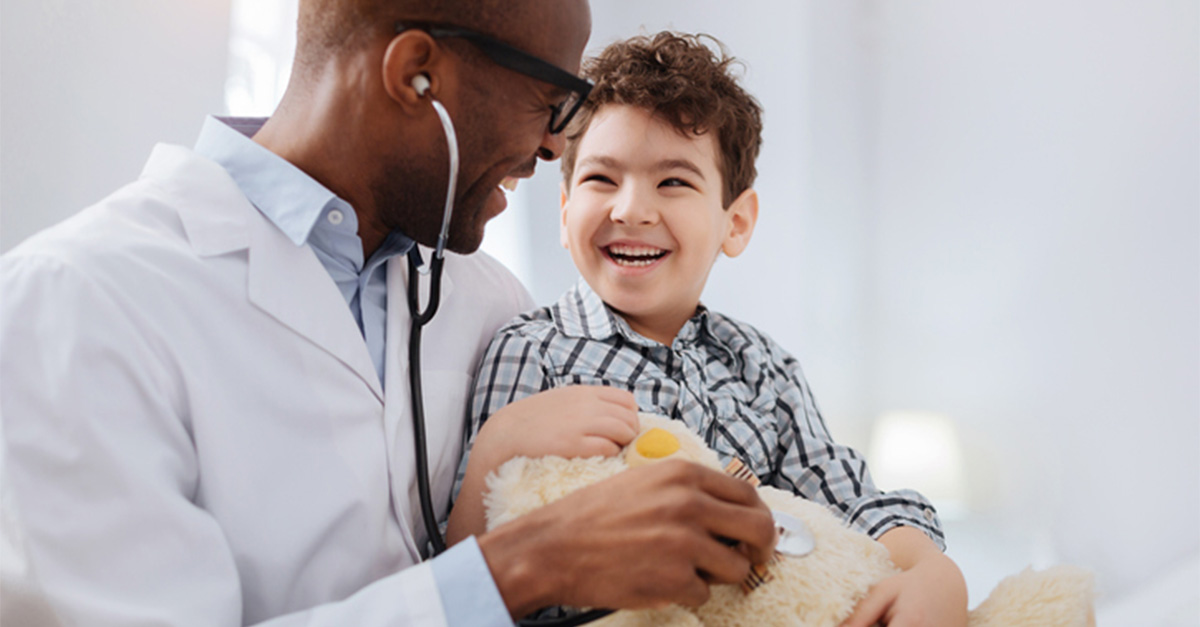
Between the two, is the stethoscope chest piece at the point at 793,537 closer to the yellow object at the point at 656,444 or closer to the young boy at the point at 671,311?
the yellow object at the point at 656,444

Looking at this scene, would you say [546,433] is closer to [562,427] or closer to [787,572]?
[562,427]

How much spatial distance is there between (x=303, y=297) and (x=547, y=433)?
1.09 ft

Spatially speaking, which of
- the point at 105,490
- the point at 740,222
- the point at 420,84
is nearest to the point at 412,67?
the point at 420,84

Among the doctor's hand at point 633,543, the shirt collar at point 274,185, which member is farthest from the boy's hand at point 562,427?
the shirt collar at point 274,185

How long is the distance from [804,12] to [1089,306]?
50.9 inches

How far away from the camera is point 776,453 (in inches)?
52.6

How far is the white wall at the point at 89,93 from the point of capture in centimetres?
116

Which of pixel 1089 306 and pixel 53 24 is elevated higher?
pixel 1089 306

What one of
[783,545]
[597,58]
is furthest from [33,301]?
[597,58]

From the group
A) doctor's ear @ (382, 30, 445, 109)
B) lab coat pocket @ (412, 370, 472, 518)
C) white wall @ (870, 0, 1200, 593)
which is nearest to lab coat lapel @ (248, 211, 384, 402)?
lab coat pocket @ (412, 370, 472, 518)

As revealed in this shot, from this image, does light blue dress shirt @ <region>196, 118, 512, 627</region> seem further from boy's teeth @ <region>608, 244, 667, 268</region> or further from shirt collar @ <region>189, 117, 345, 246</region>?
boy's teeth @ <region>608, 244, 667, 268</region>

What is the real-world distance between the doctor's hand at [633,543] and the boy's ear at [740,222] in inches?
33.6

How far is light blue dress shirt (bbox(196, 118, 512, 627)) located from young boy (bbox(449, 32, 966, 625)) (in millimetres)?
189

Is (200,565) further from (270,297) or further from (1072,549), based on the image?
(1072,549)
